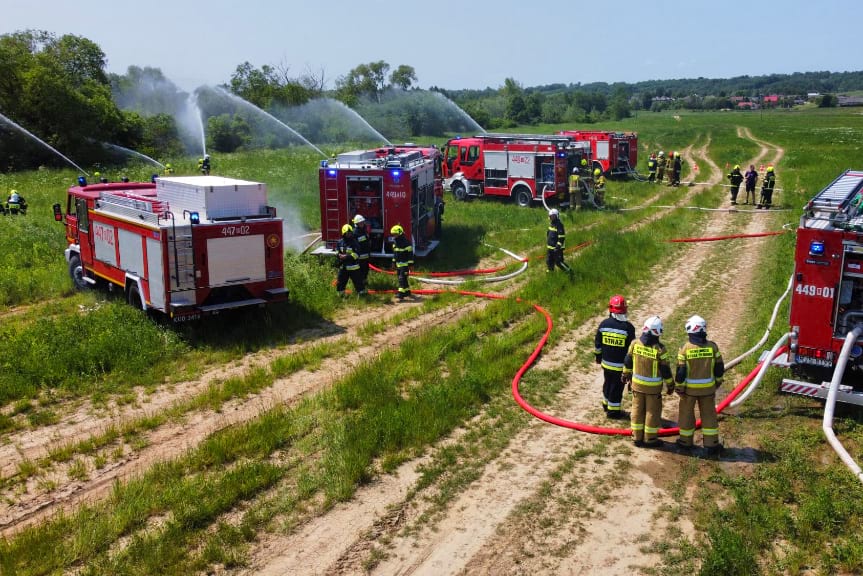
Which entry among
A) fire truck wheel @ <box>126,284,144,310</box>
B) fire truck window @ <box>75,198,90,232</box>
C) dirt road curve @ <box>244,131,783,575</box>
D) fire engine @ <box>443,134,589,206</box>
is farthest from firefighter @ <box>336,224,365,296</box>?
fire engine @ <box>443,134,589,206</box>

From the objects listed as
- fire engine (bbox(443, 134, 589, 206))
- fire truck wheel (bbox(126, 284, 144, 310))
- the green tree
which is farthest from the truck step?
the green tree

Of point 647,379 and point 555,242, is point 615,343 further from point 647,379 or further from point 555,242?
point 555,242

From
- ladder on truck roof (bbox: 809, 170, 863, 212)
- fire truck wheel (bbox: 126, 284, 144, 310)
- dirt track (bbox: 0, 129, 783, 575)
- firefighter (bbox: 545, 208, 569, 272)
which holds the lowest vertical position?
dirt track (bbox: 0, 129, 783, 575)

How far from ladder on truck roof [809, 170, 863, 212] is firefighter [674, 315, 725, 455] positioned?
296 centimetres

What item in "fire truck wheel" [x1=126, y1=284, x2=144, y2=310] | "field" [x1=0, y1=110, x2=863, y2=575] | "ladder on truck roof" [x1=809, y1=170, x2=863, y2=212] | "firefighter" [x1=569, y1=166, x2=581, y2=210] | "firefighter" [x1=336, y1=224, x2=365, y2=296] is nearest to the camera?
"field" [x1=0, y1=110, x2=863, y2=575]

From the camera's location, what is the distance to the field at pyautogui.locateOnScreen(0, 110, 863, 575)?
625cm

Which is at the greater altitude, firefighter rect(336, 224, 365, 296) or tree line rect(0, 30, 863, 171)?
tree line rect(0, 30, 863, 171)

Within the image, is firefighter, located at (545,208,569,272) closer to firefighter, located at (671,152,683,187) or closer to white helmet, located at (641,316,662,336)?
white helmet, located at (641,316,662,336)

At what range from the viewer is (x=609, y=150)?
34.1 metres

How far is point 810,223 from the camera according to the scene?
354 inches

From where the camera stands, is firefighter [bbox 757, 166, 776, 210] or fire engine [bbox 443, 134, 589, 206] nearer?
fire engine [bbox 443, 134, 589, 206]

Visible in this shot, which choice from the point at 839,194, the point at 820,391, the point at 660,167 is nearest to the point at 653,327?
the point at 820,391

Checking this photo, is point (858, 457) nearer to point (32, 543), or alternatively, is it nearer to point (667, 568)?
point (667, 568)

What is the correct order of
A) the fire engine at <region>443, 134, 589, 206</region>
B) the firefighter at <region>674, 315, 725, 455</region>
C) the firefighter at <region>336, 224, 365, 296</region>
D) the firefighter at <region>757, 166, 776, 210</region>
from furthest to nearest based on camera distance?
the firefighter at <region>757, 166, 776, 210</region> → the fire engine at <region>443, 134, 589, 206</region> → the firefighter at <region>336, 224, 365, 296</region> → the firefighter at <region>674, 315, 725, 455</region>
